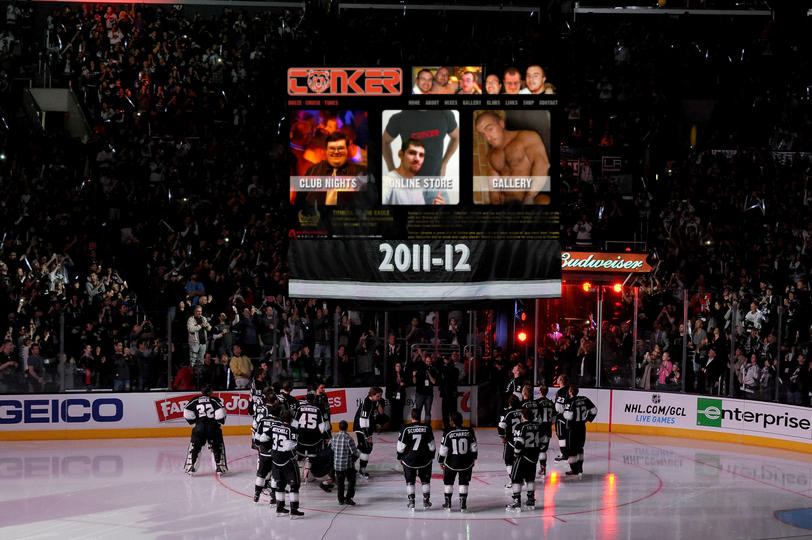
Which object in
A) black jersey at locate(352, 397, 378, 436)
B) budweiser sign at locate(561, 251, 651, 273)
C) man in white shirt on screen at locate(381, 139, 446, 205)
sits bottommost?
black jersey at locate(352, 397, 378, 436)

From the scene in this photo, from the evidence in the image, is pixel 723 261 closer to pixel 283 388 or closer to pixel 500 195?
pixel 500 195

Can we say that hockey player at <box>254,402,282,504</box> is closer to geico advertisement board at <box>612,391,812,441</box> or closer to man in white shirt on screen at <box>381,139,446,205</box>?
man in white shirt on screen at <box>381,139,446,205</box>

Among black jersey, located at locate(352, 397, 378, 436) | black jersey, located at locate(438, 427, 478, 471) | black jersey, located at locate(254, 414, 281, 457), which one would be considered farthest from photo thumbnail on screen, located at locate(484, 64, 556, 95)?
black jersey, located at locate(254, 414, 281, 457)

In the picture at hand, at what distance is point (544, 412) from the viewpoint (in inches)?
648

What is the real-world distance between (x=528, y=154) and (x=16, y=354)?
1010 centimetres

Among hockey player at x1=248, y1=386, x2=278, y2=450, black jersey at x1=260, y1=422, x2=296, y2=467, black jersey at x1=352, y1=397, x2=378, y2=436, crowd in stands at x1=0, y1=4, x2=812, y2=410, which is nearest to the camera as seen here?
black jersey at x1=260, y1=422, x2=296, y2=467

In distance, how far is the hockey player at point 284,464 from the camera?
46.2 ft

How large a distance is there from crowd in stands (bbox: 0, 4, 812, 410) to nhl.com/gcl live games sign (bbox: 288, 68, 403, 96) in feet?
8.30

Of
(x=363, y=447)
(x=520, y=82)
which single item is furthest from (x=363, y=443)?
(x=520, y=82)

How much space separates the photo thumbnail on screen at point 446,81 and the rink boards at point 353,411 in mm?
6675

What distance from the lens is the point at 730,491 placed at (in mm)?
16219

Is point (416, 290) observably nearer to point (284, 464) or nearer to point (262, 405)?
point (262, 405)

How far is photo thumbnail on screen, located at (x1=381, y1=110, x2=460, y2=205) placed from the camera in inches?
677

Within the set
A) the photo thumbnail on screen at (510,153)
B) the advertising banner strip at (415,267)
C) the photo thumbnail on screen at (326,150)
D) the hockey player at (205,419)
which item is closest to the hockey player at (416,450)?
the advertising banner strip at (415,267)
